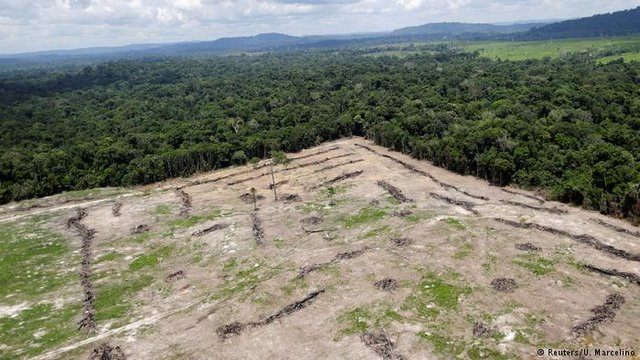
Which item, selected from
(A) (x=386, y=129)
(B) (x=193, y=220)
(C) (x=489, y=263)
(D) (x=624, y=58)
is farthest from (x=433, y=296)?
(D) (x=624, y=58)

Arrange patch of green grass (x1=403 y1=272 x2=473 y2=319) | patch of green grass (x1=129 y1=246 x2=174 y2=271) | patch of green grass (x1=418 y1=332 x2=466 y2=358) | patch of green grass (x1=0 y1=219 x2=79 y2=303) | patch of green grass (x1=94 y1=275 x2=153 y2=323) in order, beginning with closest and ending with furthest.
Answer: patch of green grass (x1=418 y1=332 x2=466 y2=358), patch of green grass (x1=403 y1=272 x2=473 y2=319), patch of green grass (x1=94 y1=275 x2=153 y2=323), patch of green grass (x1=0 y1=219 x2=79 y2=303), patch of green grass (x1=129 y1=246 x2=174 y2=271)

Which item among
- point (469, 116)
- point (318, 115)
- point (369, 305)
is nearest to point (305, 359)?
point (369, 305)

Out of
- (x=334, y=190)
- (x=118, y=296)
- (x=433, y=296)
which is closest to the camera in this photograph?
(x=433, y=296)

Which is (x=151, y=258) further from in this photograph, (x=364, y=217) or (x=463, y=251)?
(x=463, y=251)

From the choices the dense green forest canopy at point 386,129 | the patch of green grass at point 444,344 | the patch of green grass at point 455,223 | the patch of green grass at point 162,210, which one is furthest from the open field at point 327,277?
the dense green forest canopy at point 386,129

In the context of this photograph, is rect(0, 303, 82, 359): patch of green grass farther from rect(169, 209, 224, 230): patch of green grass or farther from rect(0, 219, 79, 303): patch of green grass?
rect(169, 209, 224, 230): patch of green grass

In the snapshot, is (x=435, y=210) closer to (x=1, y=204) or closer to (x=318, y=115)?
(x=318, y=115)

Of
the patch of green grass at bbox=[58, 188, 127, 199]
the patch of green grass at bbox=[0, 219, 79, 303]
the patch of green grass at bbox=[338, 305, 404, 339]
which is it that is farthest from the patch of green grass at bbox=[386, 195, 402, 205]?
the patch of green grass at bbox=[58, 188, 127, 199]

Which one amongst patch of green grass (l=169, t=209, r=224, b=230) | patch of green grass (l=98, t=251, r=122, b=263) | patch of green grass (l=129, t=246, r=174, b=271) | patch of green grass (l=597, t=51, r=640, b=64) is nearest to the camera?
patch of green grass (l=129, t=246, r=174, b=271)
